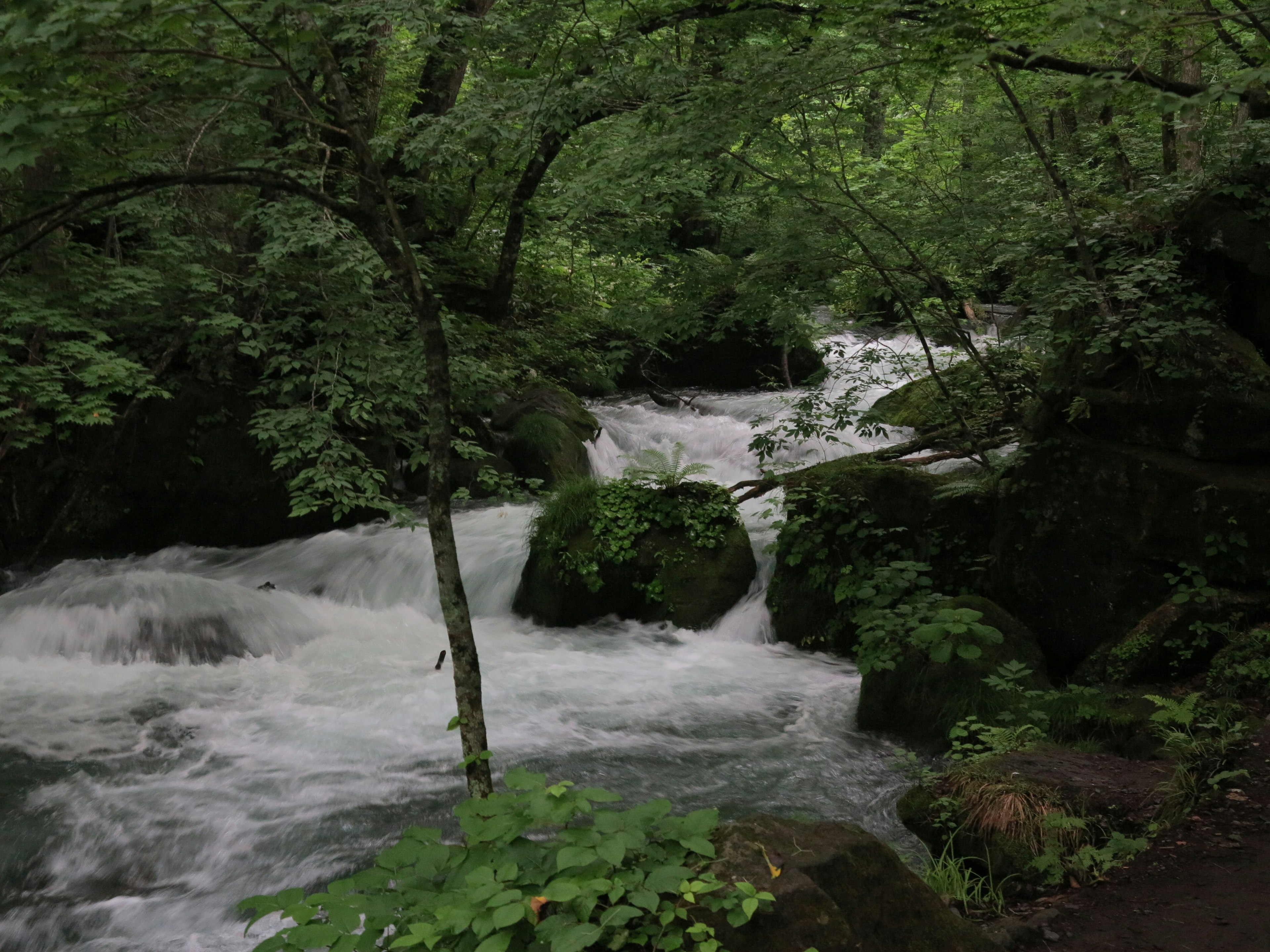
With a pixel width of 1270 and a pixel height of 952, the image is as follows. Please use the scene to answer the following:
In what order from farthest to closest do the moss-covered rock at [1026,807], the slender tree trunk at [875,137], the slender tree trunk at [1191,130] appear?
the slender tree trunk at [875,137] → the slender tree trunk at [1191,130] → the moss-covered rock at [1026,807]

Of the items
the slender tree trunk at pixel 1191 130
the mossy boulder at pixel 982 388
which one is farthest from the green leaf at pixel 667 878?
the mossy boulder at pixel 982 388

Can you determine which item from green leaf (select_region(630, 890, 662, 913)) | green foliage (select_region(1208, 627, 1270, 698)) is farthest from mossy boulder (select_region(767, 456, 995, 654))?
green leaf (select_region(630, 890, 662, 913))

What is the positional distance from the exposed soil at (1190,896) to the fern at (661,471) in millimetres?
5745

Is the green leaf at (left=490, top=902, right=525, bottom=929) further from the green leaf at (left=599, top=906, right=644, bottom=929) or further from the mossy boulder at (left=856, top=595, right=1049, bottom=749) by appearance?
the mossy boulder at (left=856, top=595, right=1049, bottom=749)

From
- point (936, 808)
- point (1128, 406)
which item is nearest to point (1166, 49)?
point (1128, 406)

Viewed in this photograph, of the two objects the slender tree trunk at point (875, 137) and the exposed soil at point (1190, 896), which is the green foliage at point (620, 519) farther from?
the exposed soil at point (1190, 896)

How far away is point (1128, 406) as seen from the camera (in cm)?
666

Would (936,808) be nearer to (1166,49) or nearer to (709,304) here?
(709,304)

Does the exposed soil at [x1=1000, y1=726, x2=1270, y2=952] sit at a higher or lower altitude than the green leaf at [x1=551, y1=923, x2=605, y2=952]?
lower

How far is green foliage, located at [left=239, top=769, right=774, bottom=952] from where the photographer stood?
2.47 metres

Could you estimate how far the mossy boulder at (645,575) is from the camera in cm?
918

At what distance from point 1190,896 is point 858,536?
4706 millimetres

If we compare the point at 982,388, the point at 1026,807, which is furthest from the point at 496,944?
the point at 982,388

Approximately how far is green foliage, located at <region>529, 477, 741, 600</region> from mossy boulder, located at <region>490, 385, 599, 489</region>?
5.65ft
